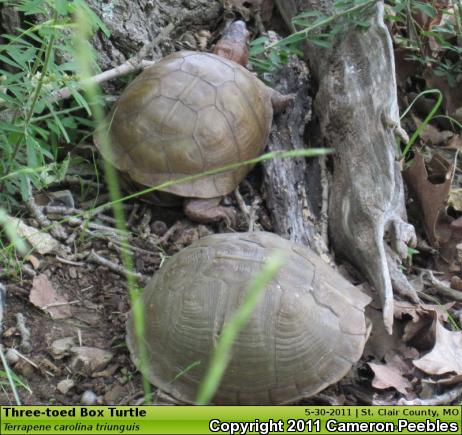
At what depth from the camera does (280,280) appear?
219 centimetres

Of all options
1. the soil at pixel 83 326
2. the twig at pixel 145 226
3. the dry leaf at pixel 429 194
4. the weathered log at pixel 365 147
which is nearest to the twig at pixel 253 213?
the soil at pixel 83 326

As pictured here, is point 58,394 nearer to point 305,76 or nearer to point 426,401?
point 426,401

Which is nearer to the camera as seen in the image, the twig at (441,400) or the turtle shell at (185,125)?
the twig at (441,400)

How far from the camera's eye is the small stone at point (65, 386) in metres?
2.19

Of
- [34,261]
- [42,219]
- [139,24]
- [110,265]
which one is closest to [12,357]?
[34,261]

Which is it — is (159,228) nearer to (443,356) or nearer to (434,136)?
(443,356)

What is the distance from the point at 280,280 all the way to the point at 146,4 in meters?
2.17

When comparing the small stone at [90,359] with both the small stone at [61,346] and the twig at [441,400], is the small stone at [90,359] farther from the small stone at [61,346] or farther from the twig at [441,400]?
the twig at [441,400]

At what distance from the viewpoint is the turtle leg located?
3049 mm

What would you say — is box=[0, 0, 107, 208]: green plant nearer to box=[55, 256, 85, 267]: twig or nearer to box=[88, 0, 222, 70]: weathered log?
box=[55, 256, 85, 267]: twig

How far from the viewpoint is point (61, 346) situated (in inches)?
91.9

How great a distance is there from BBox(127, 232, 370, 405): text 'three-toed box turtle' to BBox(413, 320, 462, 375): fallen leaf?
294mm

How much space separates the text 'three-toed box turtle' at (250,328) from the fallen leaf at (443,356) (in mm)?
294
